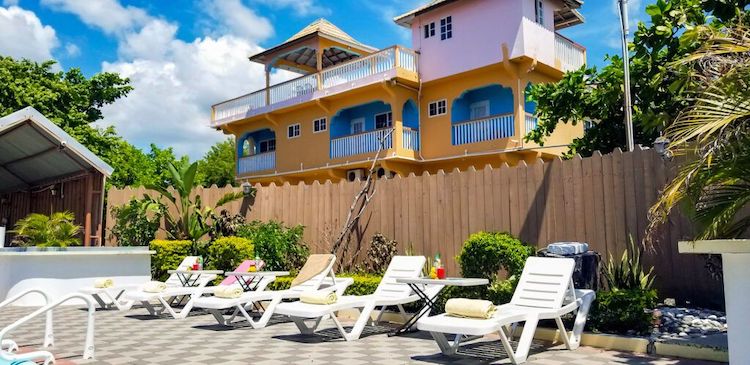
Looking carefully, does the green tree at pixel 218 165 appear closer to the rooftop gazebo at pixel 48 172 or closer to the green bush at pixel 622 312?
the rooftop gazebo at pixel 48 172

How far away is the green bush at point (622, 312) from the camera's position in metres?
7.28

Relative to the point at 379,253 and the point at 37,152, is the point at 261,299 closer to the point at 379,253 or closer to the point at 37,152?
the point at 379,253

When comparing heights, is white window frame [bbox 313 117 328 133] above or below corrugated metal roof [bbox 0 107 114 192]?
above

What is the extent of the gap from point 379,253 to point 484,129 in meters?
8.85

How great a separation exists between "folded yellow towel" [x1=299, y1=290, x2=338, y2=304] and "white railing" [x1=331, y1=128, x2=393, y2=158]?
501 inches

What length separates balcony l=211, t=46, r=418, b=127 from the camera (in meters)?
20.6

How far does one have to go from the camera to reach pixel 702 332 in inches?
277

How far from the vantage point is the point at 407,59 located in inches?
826

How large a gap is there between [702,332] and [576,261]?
161 centimetres

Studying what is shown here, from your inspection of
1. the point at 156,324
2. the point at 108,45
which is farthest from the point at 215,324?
the point at 108,45

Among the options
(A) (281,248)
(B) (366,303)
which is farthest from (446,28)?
(B) (366,303)

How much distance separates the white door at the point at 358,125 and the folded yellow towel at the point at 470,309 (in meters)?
17.8

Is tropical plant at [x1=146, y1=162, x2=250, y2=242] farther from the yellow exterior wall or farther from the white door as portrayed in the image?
the white door

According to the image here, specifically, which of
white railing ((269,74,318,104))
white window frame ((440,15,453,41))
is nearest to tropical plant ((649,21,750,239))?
white window frame ((440,15,453,41))
